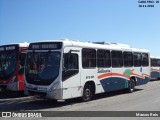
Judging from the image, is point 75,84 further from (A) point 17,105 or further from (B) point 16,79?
(B) point 16,79

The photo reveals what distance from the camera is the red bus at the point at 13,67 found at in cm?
1650

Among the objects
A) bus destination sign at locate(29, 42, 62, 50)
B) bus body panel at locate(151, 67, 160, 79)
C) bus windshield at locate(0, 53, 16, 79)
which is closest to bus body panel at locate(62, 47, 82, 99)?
bus destination sign at locate(29, 42, 62, 50)

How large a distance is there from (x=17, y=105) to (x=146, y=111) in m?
5.92

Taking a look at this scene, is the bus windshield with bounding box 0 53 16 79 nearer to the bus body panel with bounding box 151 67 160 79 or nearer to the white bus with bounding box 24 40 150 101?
the white bus with bounding box 24 40 150 101

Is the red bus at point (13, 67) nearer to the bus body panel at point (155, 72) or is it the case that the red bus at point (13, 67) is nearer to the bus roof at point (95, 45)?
the bus roof at point (95, 45)

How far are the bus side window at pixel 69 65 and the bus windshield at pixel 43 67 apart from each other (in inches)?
13.0

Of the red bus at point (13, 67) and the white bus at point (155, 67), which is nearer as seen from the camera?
the red bus at point (13, 67)

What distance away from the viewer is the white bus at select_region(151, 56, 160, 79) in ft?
115

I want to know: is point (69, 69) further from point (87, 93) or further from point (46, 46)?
point (87, 93)

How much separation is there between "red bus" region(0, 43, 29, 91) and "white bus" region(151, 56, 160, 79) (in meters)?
21.4

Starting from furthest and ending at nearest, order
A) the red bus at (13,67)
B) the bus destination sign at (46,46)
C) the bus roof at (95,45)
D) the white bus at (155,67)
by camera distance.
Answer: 1. the white bus at (155,67)
2. the red bus at (13,67)
3. the bus roof at (95,45)
4. the bus destination sign at (46,46)

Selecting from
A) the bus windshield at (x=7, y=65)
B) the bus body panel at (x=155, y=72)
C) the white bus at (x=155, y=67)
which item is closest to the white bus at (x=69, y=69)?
the bus windshield at (x=7, y=65)

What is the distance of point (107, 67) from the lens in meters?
17.0

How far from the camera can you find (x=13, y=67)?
16.7m
